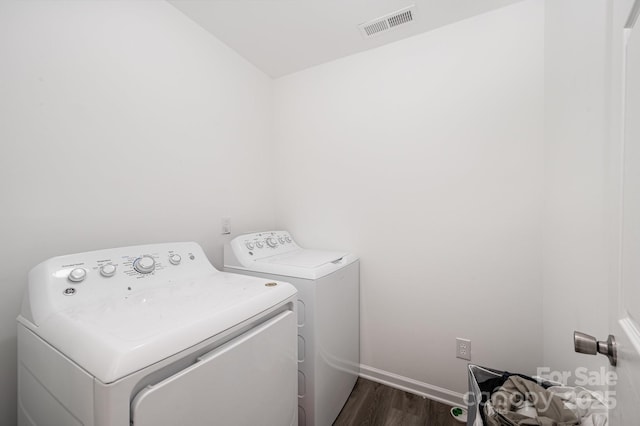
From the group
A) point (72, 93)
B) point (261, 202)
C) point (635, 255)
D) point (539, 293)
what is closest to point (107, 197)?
point (72, 93)

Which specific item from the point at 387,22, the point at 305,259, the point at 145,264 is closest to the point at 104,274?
the point at 145,264

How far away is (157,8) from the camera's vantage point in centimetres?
142

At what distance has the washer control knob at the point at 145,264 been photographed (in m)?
1.06

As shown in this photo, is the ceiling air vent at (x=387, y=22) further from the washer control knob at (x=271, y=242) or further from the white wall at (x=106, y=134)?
the washer control knob at (x=271, y=242)

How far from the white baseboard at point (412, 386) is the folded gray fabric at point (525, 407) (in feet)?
2.10

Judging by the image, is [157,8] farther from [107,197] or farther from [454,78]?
[454,78]

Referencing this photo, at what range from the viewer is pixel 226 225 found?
1.80m

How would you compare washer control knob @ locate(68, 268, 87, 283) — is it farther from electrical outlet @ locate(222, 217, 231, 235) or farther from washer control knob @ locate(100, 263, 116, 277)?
electrical outlet @ locate(222, 217, 231, 235)

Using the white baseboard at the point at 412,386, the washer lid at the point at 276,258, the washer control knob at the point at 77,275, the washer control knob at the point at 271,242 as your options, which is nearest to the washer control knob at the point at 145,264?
the washer control knob at the point at 77,275

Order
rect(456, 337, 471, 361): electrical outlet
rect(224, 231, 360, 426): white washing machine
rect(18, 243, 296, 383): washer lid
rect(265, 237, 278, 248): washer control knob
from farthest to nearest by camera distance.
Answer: rect(265, 237, 278, 248): washer control knob → rect(456, 337, 471, 361): electrical outlet → rect(224, 231, 360, 426): white washing machine → rect(18, 243, 296, 383): washer lid

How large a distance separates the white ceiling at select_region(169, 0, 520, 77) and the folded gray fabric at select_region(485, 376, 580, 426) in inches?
77.6

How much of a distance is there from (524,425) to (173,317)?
1.23 m

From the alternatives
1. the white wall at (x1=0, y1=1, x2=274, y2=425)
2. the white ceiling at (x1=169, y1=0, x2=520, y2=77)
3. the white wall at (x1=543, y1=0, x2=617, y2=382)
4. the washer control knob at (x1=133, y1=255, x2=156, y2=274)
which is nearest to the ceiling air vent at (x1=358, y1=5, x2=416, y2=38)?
the white ceiling at (x1=169, y1=0, x2=520, y2=77)

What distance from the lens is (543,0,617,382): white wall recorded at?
2.53 ft
